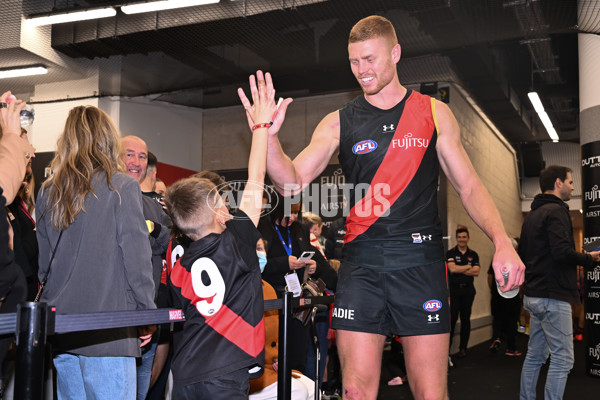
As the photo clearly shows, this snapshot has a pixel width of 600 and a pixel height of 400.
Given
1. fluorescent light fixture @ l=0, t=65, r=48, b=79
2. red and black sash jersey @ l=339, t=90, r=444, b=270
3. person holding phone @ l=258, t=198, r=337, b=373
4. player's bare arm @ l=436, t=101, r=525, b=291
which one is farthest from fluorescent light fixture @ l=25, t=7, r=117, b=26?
player's bare arm @ l=436, t=101, r=525, b=291

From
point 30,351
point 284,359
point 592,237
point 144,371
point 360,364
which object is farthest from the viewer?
point 592,237

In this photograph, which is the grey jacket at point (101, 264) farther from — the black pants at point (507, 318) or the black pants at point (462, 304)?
the black pants at point (507, 318)

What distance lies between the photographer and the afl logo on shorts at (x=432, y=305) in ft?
7.39

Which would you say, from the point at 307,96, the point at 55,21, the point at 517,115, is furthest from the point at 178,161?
the point at 517,115

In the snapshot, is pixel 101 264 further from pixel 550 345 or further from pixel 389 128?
pixel 550 345

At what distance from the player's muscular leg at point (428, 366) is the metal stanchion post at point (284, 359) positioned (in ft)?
2.58

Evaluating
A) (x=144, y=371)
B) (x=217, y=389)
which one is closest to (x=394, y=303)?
(x=217, y=389)

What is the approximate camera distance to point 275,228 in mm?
5297

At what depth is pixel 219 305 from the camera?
2.50m

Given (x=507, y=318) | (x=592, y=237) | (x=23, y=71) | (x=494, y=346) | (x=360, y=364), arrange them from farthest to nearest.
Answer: (x=23, y=71), (x=494, y=346), (x=507, y=318), (x=592, y=237), (x=360, y=364)

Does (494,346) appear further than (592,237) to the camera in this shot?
Yes

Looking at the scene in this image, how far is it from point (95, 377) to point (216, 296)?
56 cm

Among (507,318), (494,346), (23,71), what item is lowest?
(494,346)

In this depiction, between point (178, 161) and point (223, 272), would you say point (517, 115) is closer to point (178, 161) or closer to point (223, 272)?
point (178, 161)
